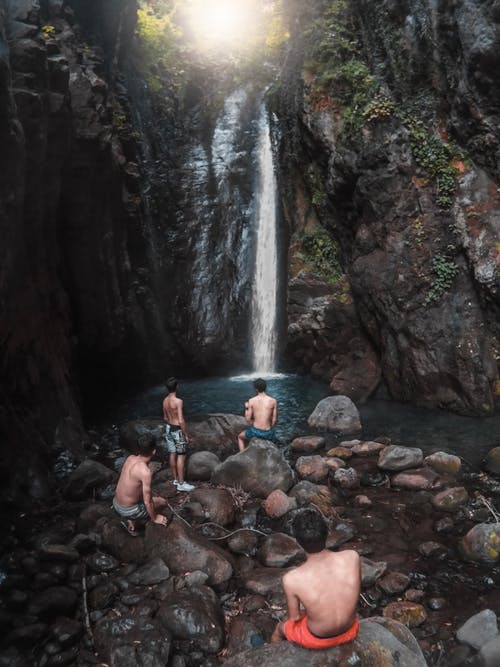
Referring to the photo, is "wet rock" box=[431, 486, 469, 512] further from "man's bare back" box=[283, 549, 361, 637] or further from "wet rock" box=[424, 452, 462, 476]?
"man's bare back" box=[283, 549, 361, 637]

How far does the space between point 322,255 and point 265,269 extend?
3.35 meters

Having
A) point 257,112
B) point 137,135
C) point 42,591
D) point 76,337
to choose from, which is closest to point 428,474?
point 42,591

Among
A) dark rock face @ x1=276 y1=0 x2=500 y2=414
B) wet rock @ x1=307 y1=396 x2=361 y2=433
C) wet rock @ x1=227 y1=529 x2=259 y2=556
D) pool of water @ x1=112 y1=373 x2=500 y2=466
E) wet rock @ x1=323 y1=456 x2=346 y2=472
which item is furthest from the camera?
dark rock face @ x1=276 y1=0 x2=500 y2=414

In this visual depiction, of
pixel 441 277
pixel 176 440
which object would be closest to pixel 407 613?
A: pixel 176 440

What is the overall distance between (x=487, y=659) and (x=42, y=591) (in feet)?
15.5

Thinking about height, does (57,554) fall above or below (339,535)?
above

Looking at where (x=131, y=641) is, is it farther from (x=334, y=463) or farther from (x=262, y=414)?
(x=334, y=463)

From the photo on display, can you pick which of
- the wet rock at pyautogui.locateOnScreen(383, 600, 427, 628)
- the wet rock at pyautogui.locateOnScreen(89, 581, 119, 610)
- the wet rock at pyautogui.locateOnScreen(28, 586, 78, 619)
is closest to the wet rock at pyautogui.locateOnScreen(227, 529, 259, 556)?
the wet rock at pyautogui.locateOnScreen(89, 581, 119, 610)

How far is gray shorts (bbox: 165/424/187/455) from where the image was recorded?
816 cm

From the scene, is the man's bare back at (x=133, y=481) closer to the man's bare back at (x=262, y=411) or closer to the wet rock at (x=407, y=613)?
the wet rock at (x=407, y=613)

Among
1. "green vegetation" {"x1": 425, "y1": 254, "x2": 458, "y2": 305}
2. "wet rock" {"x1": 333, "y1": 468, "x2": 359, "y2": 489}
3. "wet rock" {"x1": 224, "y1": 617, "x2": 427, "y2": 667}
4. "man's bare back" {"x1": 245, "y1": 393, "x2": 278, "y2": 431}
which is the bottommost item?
"wet rock" {"x1": 333, "y1": 468, "x2": 359, "y2": 489}

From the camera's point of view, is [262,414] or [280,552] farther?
[262,414]

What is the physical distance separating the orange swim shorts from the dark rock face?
31.3ft

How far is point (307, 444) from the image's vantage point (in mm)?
10297
